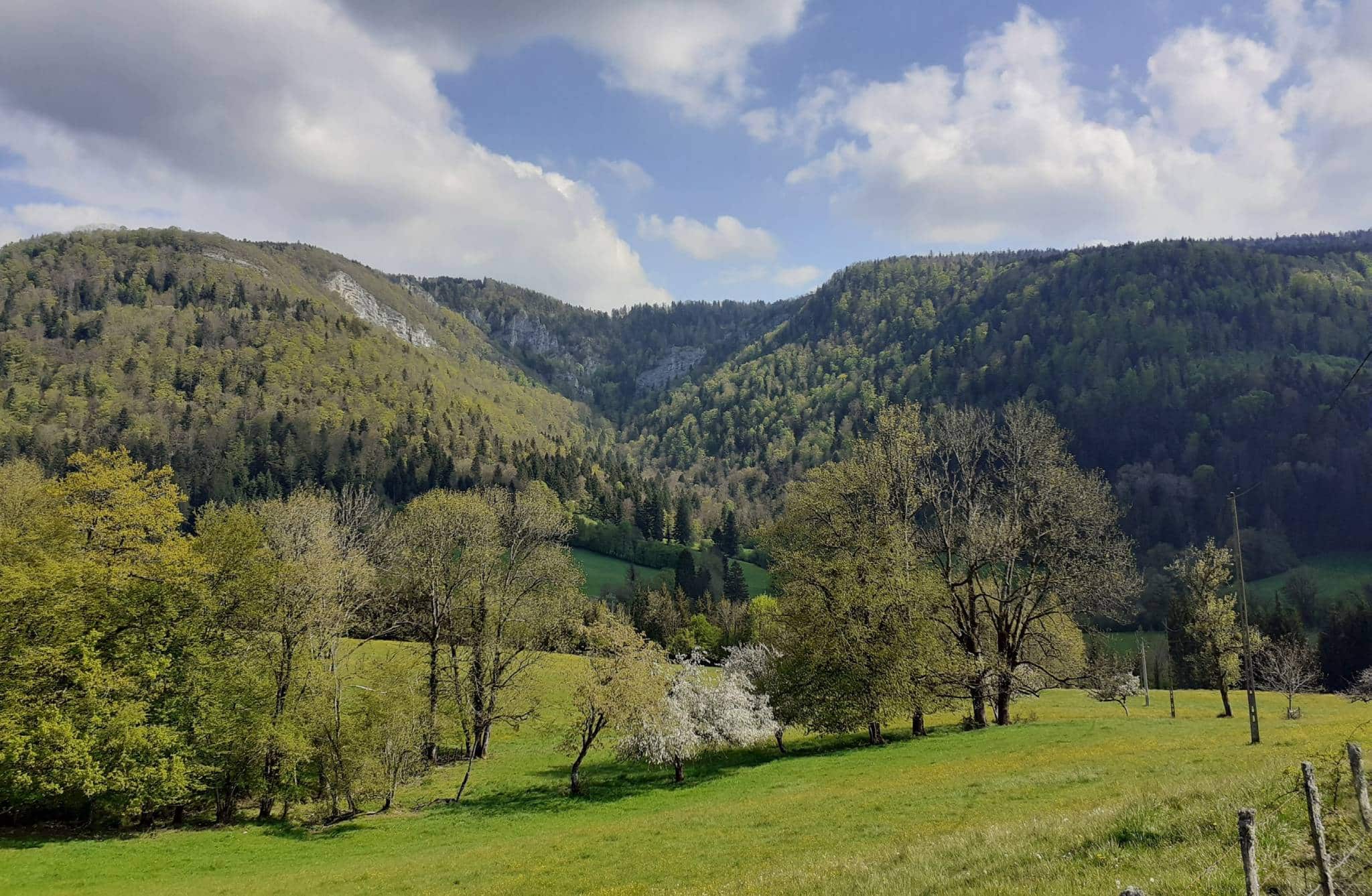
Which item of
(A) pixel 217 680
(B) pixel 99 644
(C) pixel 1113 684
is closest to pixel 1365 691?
(C) pixel 1113 684

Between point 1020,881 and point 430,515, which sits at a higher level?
point 430,515

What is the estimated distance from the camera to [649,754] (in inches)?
1517

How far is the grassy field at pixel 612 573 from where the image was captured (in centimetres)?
13305

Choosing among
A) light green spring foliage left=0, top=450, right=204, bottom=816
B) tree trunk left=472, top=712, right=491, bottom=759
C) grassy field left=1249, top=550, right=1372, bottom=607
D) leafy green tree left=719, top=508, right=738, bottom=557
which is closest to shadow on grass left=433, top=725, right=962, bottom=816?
tree trunk left=472, top=712, right=491, bottom=759

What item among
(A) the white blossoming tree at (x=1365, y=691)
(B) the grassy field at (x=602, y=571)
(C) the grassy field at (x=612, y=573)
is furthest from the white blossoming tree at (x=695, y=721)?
(C) the grassy field at (x=612, y=573)

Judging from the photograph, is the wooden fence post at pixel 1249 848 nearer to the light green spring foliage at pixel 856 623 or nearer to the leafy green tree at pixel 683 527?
the light green spring foliage at pixel 856 623

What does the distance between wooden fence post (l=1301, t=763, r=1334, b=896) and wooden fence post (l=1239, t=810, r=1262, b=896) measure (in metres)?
0.66

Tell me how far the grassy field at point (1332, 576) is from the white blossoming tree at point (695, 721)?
135493 millimetres

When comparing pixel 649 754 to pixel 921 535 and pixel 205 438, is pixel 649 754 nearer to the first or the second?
pixel 921 535

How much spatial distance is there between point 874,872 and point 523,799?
2820cm

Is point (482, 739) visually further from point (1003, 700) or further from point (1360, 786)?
point (1360, 786)

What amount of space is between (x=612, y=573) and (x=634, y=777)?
10297 cm

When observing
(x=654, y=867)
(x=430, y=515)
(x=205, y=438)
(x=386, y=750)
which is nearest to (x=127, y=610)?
(x=386, y=750)

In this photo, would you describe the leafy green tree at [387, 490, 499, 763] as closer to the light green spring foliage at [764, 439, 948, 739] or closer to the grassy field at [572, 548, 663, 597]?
the light green spring foliage at [764, 439, 948, 739]
